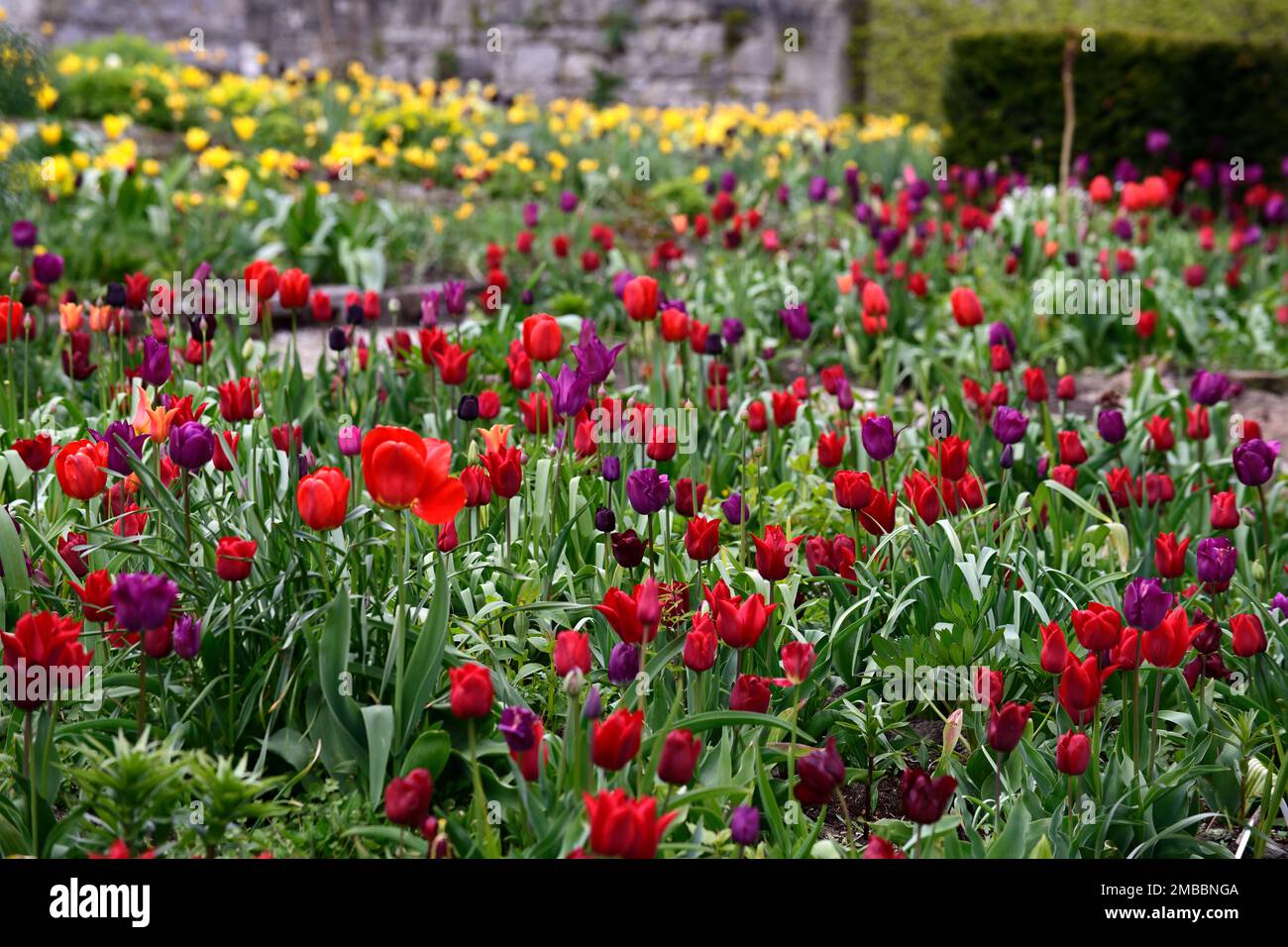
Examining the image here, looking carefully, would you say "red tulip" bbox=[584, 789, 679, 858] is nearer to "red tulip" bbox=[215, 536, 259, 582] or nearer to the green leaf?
the green leaf

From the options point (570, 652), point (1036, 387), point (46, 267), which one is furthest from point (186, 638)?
point (1036, 387)

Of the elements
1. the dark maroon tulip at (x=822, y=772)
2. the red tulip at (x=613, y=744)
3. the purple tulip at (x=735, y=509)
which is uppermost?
the purple tulip at (x=735, y=509)

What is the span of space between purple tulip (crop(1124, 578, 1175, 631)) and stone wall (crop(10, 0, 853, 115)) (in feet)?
38.3

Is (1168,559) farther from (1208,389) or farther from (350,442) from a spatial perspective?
(350,442)

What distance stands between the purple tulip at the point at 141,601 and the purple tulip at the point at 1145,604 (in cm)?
143

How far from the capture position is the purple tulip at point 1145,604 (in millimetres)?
2080

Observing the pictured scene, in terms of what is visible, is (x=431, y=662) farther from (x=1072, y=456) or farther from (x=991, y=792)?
(x=1072, y=456)

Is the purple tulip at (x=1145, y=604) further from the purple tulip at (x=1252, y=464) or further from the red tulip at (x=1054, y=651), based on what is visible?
the purple tulip at (x=1252, y=464)

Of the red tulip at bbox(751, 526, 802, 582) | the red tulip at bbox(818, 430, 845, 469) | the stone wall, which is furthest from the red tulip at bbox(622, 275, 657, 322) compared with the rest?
the stone wall

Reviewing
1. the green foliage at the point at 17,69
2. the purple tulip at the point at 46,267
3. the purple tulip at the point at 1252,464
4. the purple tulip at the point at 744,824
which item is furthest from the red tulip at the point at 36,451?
the green foliage at the point at 17,69

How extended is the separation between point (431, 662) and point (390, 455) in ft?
1.25

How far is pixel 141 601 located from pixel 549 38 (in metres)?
12.7

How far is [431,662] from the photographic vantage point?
2055 mm
